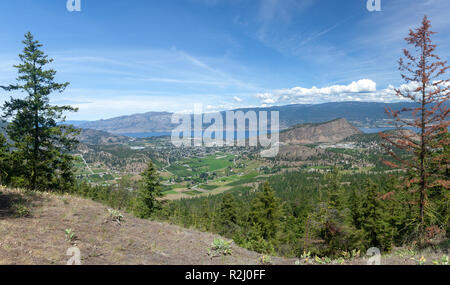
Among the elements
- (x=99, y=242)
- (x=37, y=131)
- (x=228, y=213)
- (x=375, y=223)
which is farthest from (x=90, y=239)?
(x=228, y=213)

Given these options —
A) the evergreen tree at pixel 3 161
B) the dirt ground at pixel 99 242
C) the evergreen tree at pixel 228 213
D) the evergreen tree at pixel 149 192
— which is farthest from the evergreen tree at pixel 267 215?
the evergreen tree at pixel 3 161

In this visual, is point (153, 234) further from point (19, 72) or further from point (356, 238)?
point (356, 238)

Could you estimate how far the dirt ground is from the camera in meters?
7.11

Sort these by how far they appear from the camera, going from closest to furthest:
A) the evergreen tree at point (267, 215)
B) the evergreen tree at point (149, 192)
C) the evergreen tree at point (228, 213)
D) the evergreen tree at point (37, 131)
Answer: the evergreen tree at point (37, 131), the evergreen tree at point (267, 215), the evergreen tree at point (149, 192), the evergreen tree at point (228, 213)

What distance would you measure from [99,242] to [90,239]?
0.44 metres

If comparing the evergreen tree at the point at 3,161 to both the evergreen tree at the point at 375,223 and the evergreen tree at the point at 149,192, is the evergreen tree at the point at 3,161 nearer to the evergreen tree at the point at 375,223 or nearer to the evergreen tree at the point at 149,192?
the evergreen tree at the point at 149,192

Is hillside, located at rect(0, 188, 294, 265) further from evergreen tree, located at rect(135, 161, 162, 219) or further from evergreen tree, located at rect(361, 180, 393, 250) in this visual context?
evergreen tree, located at rect(361, 180, 393, 250)

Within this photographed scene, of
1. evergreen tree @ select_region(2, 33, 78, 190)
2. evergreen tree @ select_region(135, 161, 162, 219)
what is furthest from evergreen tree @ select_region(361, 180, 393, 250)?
evergreen tree @ select_region(2, 33, 78, 190)

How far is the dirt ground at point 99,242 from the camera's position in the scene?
7109mm

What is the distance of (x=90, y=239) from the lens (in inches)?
337

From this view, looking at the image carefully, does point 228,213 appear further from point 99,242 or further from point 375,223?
point 99,242
